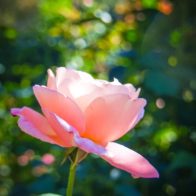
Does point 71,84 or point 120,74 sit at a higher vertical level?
point 71,84

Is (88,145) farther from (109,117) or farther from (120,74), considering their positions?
(120,74)

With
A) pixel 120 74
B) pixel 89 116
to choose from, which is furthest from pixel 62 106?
pixel 120 74

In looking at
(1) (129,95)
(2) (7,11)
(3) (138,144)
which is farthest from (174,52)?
(2) (7,11)

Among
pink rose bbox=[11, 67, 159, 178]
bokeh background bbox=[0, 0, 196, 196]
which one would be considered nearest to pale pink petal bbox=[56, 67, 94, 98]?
pink rose bbox=[11, 67, 159, 178]

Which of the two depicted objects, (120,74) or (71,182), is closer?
(71,182)

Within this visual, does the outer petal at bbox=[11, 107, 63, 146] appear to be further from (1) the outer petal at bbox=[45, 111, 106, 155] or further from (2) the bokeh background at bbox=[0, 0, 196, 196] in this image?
(2) the bokeh background at bbox=[0, 0, 196, 196]

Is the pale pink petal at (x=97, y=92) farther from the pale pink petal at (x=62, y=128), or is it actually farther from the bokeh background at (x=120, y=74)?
the bokeh background at (x=120, y=74)

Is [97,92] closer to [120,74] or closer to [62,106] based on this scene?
[62,106]

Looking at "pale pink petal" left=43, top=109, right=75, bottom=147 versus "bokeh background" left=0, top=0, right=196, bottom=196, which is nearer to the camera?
"pale pink petal" left=43, top=109, right=75, bottom=147
